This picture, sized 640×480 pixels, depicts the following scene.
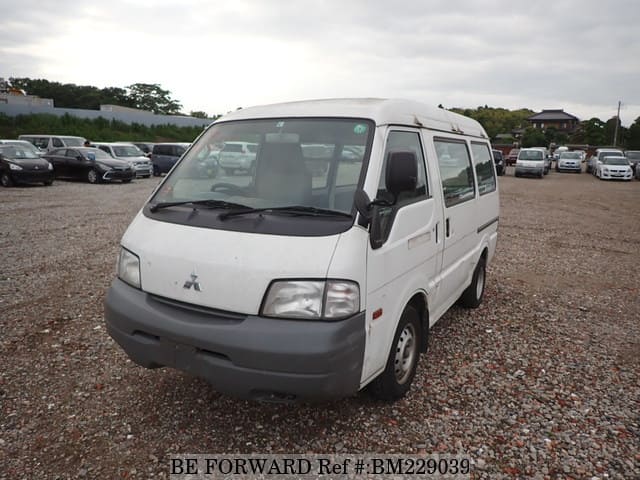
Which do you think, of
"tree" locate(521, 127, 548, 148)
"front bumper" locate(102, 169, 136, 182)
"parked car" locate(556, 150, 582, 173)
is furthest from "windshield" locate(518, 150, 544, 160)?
"tree" locate(521, 127, 548, 148)

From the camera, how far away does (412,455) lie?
2.95 meters

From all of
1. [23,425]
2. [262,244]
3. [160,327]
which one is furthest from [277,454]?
[23,425]

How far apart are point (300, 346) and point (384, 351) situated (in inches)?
28.6

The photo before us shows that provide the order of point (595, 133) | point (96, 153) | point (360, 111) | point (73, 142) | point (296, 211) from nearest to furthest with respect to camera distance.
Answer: point (296, 211) < point (360, 111) < point (96, 153) < point (73, 142) < point (595, 133)

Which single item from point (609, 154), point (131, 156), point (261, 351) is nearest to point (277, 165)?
point (261, 351)

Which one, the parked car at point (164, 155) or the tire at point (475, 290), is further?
the parked car at point (164, 155)

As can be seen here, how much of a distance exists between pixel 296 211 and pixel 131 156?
22009 millimetres

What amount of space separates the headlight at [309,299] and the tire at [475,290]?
3.03m

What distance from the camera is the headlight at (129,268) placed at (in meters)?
3.05

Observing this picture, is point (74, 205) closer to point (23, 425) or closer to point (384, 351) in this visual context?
point (23, 425)

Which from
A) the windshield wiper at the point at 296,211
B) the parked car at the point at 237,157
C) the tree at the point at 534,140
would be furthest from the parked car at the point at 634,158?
the tree at the point at 534,140

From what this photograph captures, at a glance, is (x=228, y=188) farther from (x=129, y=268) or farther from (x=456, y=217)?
(x=456, y=217)

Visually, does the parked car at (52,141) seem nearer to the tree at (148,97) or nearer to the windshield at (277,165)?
the windshield at (277,165)

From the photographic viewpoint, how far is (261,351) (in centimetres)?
249
